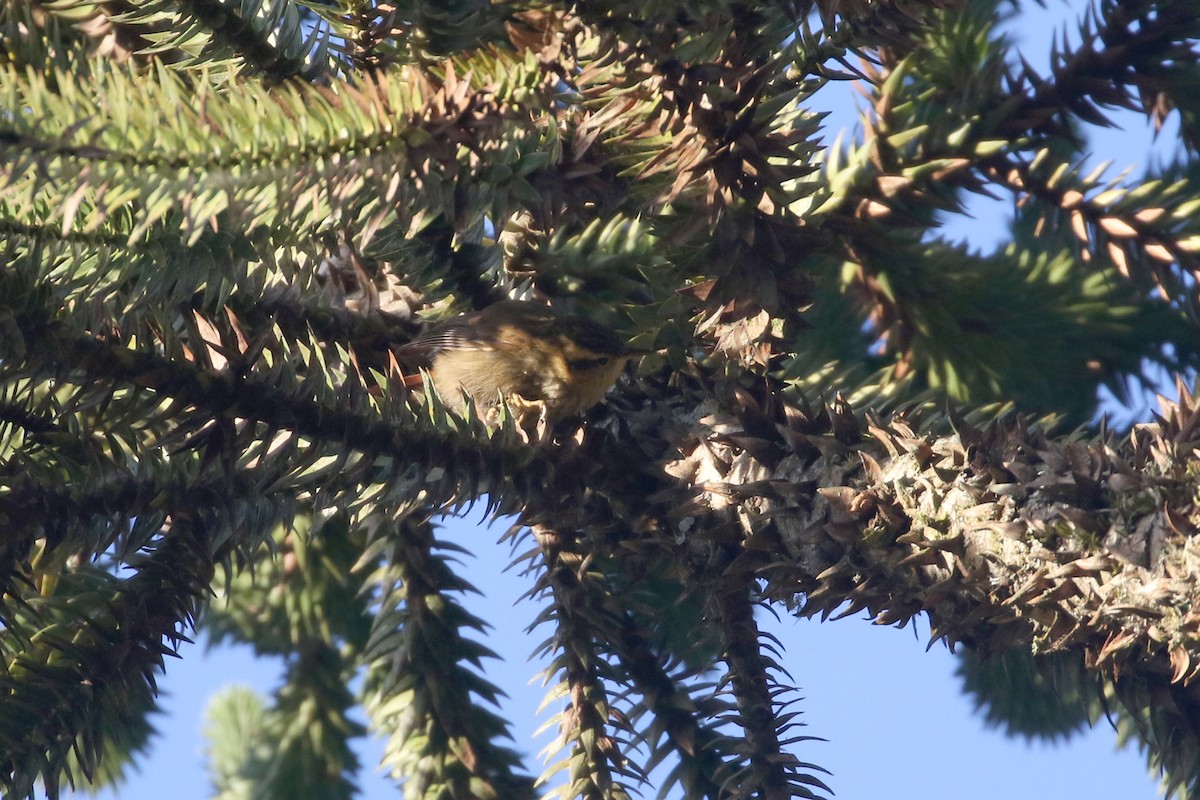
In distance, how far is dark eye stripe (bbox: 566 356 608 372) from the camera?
253 centimetres

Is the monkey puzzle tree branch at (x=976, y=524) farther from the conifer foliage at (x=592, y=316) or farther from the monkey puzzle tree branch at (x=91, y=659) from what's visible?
the monkey puzzle tree branch at (x=91, y=659)

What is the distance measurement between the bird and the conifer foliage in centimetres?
8

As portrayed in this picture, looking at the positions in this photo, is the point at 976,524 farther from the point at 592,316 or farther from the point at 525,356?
the point at 592,316

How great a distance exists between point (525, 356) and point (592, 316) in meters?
0.48

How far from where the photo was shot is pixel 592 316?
10.2ft

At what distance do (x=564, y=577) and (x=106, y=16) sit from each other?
1490mm

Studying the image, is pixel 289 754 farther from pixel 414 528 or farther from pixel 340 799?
pixel 414 528

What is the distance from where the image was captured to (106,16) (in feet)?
7.47

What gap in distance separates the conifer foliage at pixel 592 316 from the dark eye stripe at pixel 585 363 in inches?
4.1

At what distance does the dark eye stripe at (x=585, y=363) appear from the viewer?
253 centimetres

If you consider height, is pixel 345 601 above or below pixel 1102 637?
above

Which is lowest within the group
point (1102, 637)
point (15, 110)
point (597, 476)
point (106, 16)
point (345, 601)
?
point (1102, 637)

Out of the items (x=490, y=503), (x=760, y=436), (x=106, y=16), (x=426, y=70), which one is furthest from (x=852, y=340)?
(x=106, y=16)

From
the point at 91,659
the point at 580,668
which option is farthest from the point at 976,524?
the point at 91,659
